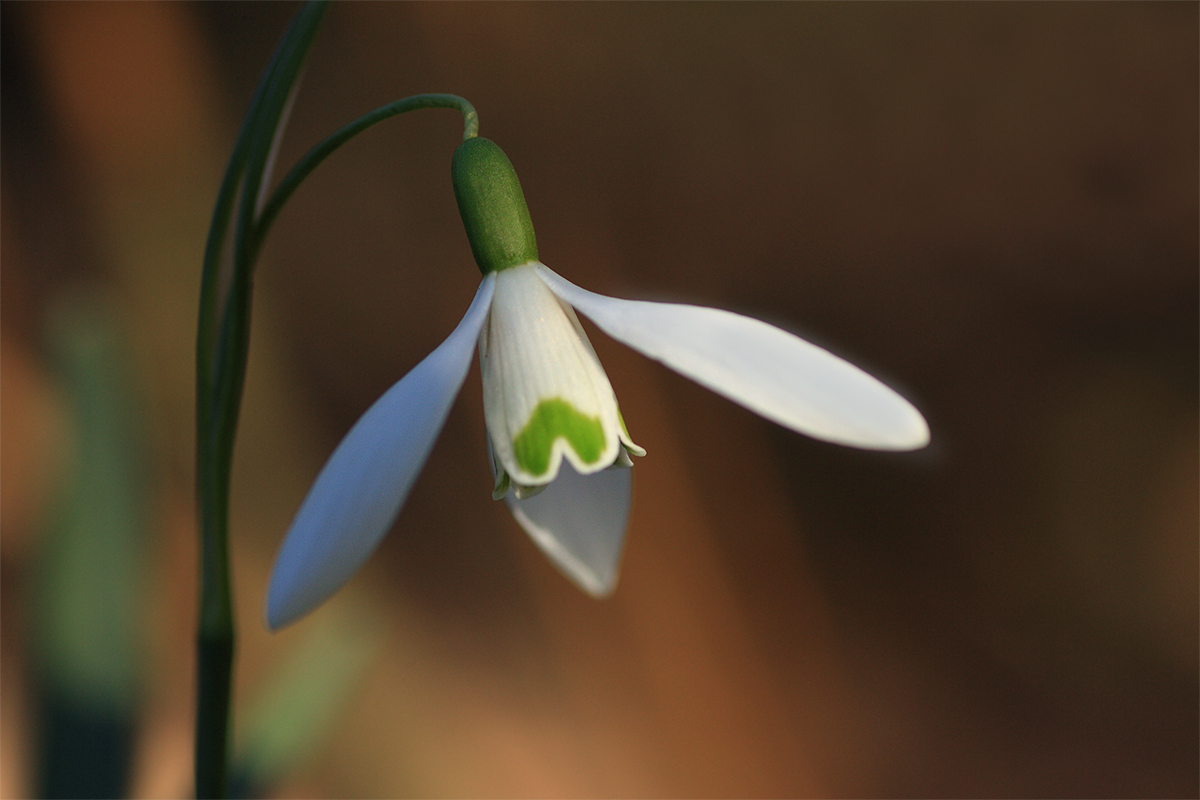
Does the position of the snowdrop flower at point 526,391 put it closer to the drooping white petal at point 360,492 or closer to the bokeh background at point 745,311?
the drooping white petal at point 360,492

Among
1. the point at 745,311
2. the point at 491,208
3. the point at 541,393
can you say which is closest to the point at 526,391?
the point at 541,393

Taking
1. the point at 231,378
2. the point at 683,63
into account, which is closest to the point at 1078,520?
the point at 683,63

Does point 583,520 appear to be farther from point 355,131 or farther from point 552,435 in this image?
point 355,131

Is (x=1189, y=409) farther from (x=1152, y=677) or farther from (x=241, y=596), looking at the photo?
(x=241, y=596)

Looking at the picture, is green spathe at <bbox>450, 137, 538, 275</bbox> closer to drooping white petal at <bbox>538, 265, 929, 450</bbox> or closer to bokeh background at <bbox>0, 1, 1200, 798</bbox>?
drooping white petal at <bbox>538, 265, 929, 450</bbox>

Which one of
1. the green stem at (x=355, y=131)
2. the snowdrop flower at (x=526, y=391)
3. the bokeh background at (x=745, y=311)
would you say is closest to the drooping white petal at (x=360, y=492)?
the snowdrop flower at (x=526, y=391)

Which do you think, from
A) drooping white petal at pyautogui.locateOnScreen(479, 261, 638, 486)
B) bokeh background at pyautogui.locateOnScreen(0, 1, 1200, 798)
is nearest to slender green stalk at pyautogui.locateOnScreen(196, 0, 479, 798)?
drooping white petal at pyautogui.locateOnScreen(479, 261, 638, 486)
